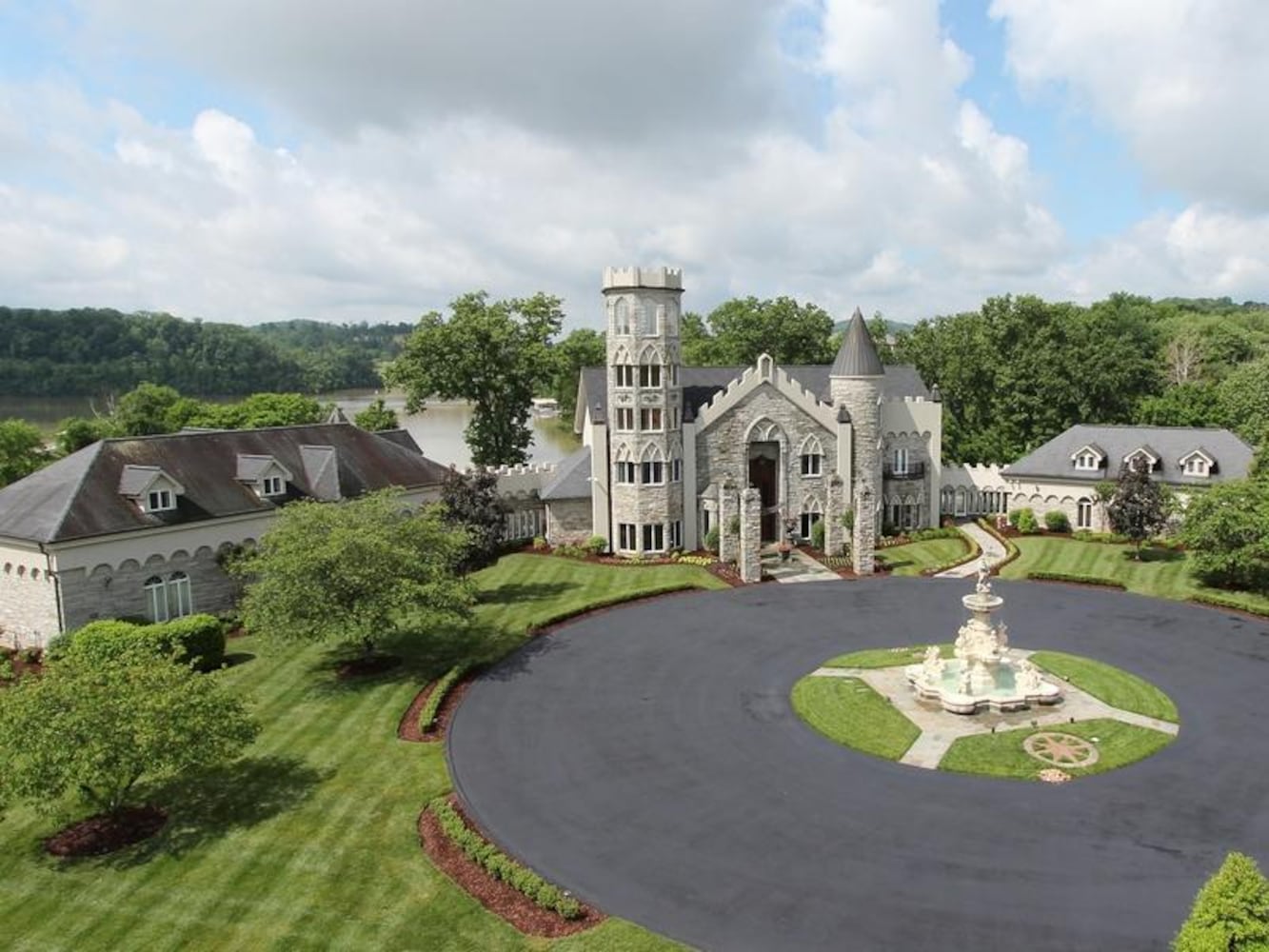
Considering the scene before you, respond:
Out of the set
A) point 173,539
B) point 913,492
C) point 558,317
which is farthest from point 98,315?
point 913,492

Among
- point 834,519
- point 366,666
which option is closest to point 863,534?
point 834,519

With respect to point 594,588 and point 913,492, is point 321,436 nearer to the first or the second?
point 594,588

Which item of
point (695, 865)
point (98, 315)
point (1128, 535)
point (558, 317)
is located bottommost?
point (695, 865)

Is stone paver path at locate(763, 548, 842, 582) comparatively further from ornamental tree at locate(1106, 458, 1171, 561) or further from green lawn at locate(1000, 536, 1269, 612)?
ornamental tree at locate(1106, 458, 1171, 561)

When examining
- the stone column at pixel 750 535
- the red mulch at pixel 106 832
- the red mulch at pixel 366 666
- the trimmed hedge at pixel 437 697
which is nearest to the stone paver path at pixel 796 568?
the stone column at pixel 750 535

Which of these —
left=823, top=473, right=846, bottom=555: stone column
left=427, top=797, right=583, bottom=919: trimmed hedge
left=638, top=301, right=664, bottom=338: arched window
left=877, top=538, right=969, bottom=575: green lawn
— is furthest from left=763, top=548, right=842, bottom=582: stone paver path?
left=427, top=797, right=583, bottom=919: trimmed hedge

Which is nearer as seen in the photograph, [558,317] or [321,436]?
[321,436]
